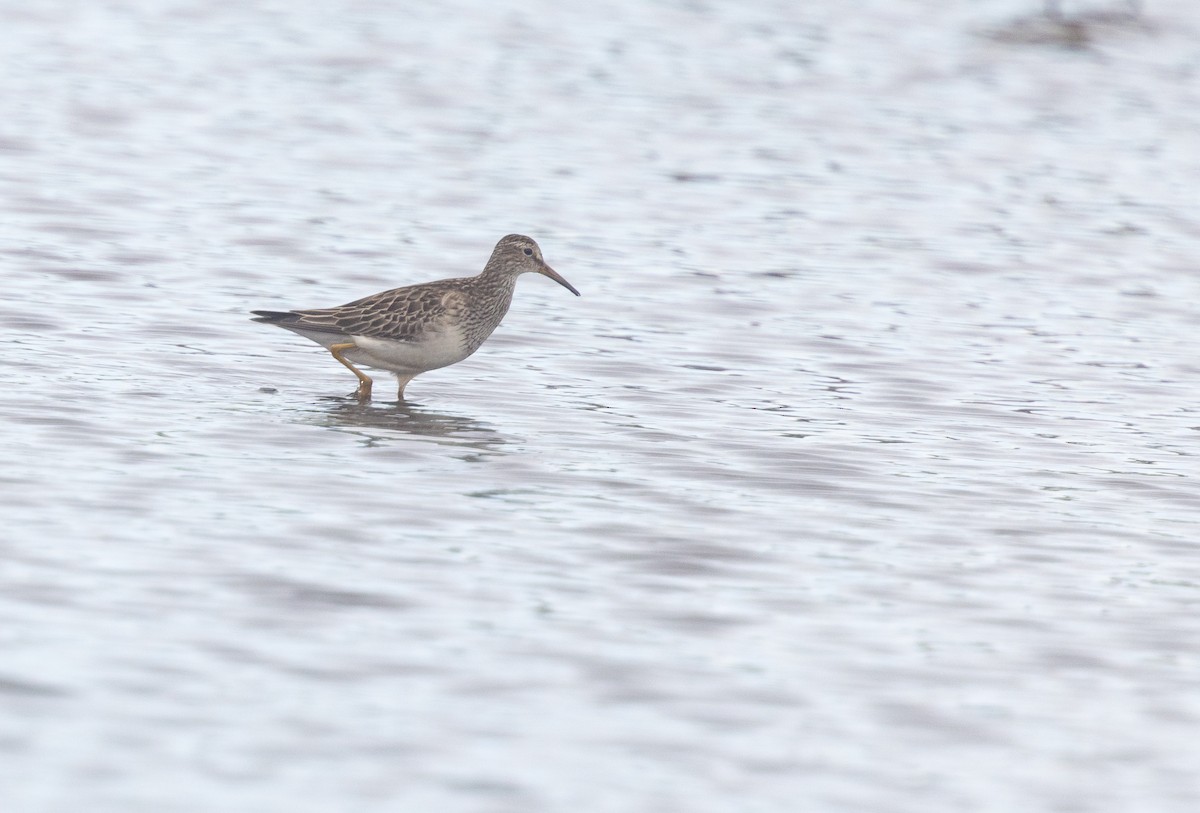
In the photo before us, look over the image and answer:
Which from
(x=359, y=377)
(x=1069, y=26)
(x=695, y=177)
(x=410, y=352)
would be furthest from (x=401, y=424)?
(x=1069, y=26)

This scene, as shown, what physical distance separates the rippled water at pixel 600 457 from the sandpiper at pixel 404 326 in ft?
1.31

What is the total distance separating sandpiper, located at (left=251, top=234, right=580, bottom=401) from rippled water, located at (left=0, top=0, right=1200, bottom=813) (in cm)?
40

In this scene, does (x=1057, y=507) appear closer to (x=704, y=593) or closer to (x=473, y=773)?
(x=704, y=593)

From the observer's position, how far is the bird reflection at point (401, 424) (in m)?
13.1

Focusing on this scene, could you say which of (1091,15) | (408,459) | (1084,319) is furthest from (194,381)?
(1091,15)

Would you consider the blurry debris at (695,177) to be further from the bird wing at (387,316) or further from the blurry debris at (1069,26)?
the blurry debris at (1069,26)

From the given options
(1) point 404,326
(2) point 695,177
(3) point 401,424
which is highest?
(1) point 404,326

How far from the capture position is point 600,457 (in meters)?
12.9

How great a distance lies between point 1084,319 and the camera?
1880cm

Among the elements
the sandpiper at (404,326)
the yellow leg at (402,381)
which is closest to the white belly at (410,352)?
the sandpiper at (404,326)

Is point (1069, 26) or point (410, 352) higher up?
point (1069, 26)

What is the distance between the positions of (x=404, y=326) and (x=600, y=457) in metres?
1.95

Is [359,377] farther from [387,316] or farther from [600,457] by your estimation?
[600,457]

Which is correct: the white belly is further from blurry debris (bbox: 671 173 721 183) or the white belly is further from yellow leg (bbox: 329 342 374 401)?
blurry debris (bbox: 671 173 721 183)
